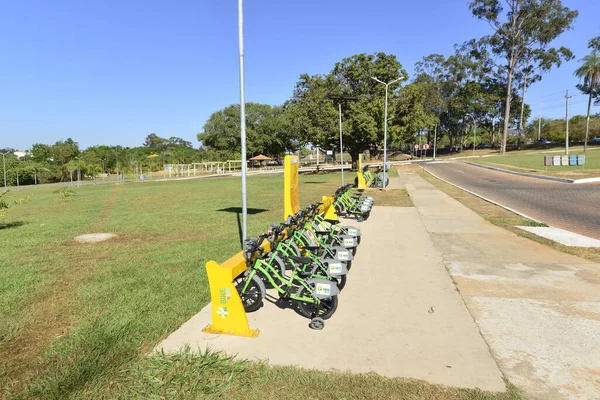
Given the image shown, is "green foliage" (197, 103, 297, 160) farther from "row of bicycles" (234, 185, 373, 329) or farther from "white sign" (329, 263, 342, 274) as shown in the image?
"white sign" (329, 263, 342, 274)

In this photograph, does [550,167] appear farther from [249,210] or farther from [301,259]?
[301,259]

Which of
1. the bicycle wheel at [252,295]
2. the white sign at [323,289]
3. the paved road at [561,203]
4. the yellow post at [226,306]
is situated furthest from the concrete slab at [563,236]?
the yellow post at [226,306]

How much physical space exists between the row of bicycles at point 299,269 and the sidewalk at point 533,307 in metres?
1.57

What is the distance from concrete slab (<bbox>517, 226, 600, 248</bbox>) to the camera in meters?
6.86

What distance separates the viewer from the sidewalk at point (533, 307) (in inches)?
111

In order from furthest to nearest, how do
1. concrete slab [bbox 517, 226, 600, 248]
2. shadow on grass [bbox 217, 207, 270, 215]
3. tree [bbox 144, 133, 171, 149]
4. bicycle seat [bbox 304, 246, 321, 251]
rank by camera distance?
1. tree [bbox 144, 133, 171, 149]
2. shadow on grass [bbox 217, 207, 270, 215]
3. concrete slab [bbox 517, 226, 600, 248]
4. bicycle seat [bbox 304, 246, 321, 251]

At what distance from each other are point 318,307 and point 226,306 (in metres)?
0.99

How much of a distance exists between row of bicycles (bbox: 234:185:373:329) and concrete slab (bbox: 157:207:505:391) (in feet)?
0.53

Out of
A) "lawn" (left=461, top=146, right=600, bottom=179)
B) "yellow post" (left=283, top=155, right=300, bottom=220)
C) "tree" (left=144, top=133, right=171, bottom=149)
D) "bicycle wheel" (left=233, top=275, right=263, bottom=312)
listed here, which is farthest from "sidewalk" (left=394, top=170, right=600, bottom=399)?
"tree" (left=144, top=133, right=171, bottom=149)

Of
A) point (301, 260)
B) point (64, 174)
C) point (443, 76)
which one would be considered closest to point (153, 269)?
point (301, 260)

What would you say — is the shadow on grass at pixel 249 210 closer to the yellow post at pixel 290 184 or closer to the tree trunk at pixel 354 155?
the yellow post at pixel 290 184

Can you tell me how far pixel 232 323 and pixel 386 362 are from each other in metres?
1.50

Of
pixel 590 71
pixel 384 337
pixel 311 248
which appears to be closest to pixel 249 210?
pixel 311 248

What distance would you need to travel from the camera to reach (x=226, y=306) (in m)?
3.54
